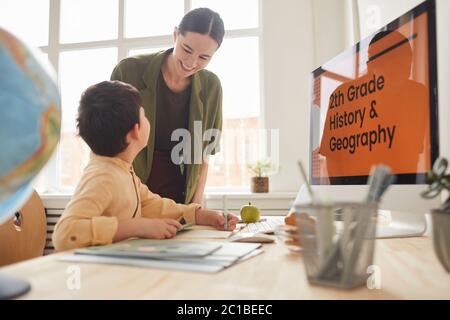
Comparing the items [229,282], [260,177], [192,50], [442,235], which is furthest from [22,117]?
[260,177]

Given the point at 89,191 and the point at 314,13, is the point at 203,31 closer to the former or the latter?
the point at 89,191

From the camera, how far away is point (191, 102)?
1857 millimetres

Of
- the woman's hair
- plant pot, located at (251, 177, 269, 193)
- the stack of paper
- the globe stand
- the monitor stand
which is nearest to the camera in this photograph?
the globe stand

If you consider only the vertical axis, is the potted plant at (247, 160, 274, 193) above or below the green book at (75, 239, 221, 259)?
above

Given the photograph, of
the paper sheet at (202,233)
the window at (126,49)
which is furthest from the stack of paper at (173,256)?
the window at (126,49)

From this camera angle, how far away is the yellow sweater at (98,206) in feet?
2.59

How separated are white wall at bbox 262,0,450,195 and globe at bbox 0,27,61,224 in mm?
2550

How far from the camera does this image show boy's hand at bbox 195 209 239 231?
1137 mm

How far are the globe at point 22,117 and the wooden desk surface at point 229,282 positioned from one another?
13 cm

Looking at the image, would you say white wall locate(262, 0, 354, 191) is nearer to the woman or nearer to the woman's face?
the woman

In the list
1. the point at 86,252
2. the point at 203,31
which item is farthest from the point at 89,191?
the point at 203,31

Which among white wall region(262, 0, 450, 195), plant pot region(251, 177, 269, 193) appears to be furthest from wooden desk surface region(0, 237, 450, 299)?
white wall region(262, 0, 450, 195)
